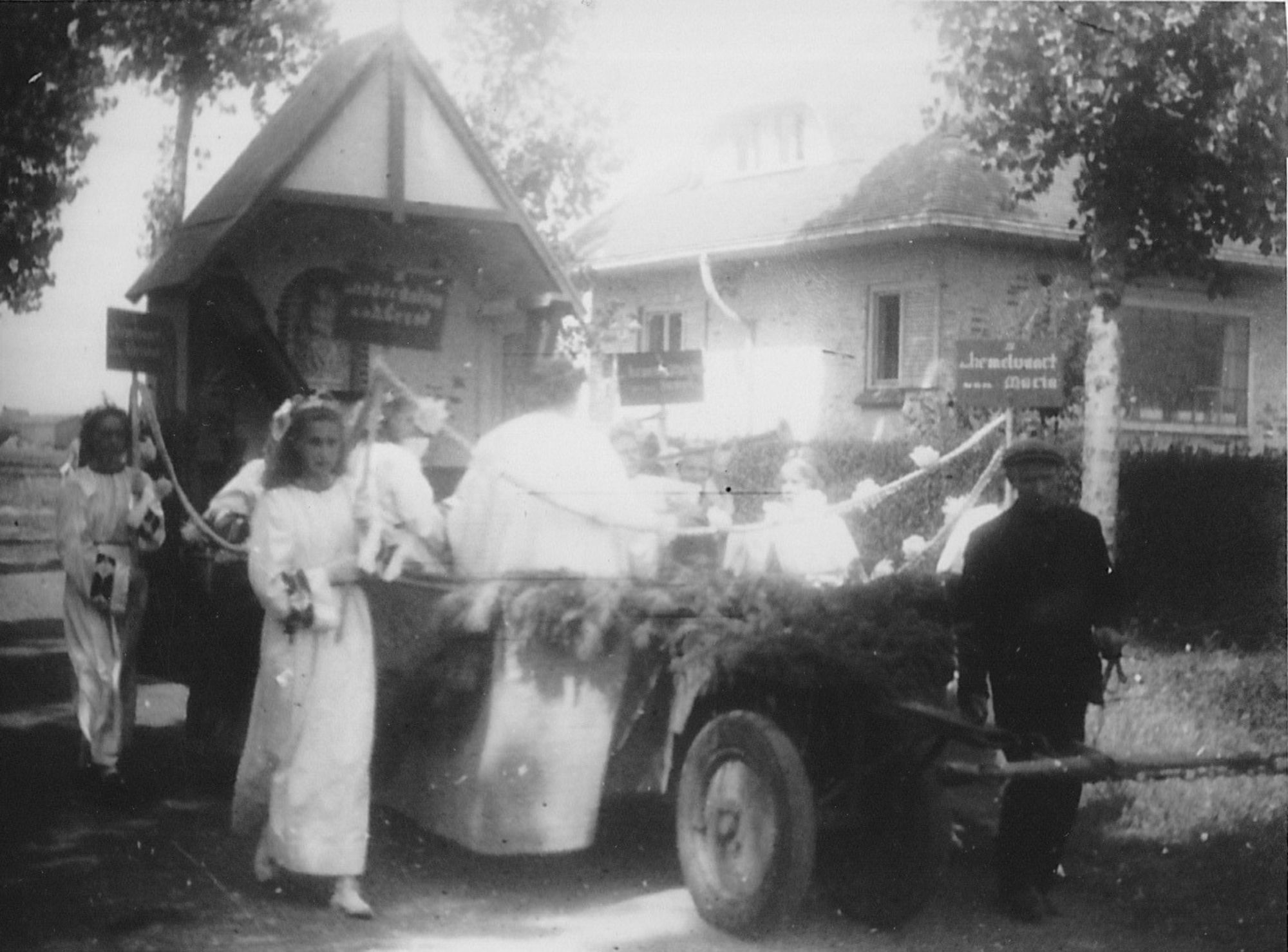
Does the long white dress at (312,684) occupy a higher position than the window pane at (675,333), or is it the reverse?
the window pane at (675,333)

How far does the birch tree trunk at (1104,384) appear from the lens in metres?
6.52

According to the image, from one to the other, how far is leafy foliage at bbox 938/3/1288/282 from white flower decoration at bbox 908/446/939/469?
3.68 feet

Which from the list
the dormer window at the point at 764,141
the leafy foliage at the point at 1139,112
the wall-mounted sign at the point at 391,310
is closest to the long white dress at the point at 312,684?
the wall-mounted sign at the point at 391,310

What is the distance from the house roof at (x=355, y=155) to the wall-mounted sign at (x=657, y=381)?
1016 mm

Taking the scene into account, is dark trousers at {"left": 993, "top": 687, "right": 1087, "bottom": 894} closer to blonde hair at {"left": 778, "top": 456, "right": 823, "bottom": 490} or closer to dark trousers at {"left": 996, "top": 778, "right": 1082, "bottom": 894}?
dark trousers at {"left": 996, "top": 778, "right": 1082, "bottom": 894}

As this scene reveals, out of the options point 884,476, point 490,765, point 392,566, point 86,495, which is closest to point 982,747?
point 490,765

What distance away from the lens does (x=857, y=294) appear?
7.54m

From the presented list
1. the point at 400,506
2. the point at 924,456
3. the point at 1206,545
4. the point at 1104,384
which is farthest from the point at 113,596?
the point at 1206,545

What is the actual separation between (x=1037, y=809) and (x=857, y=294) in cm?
315

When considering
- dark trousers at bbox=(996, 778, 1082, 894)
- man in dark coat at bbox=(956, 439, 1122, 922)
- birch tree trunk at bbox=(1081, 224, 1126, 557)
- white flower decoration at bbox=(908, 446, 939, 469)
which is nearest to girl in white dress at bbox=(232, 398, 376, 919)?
man in dark coat at bbox=(956, 439, 1122, 922)

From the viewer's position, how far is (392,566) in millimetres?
5273

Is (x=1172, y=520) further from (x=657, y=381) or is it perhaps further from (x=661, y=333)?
(x=657, y=381)

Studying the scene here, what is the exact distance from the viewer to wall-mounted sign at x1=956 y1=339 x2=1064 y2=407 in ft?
19.8

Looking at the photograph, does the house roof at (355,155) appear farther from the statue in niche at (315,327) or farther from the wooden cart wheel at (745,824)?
the wooden cart wheel at (745,824)
